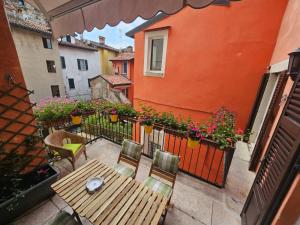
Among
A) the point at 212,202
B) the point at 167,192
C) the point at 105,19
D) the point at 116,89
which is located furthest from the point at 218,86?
the point at 116,89

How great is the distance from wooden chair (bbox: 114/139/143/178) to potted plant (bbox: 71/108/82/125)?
73.0 inches

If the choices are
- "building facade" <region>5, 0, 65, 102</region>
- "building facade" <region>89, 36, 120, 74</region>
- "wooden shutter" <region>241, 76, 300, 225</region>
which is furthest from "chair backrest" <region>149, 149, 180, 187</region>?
"building facade" <region>89, 36, 120, 74</region>

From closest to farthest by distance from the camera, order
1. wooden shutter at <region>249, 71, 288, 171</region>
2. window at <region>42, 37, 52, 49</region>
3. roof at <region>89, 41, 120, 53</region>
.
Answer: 1. wooden shutter at <region>249, 71, 288, 171</region>
2. window at <region>42, 37, 52, 49</region>
3. roof at <region>89, 41, 120, 53</region>

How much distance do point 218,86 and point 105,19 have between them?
3.50 meters

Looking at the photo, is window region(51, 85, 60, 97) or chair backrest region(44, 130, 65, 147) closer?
chair backrest region(44, 130, 65, 147)

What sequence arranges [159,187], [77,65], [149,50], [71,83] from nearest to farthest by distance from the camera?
[159,187] → [149,50] → [71,83] → [77,65]

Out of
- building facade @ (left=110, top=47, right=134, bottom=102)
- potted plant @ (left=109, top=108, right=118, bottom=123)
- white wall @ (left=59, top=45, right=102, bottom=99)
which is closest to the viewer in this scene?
potted plant @ (left=109, top=108, right=118, bottom=123)

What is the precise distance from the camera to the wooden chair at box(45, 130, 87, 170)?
2.76 meters

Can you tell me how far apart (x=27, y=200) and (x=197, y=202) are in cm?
270

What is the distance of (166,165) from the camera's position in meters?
2.27

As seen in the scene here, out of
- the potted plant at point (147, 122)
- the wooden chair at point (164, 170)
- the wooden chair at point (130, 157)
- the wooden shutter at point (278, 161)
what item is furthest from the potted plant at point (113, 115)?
the wooden shutter at point (278, 161)

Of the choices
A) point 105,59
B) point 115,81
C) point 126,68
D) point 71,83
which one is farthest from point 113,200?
point 105,59

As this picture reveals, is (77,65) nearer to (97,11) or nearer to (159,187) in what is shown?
(97,11)

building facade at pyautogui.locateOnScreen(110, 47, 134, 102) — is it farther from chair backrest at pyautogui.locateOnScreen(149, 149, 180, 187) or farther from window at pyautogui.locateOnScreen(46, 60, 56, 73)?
chair backrest at pyautogui.locateOnScreen(149, 149, 180, 187)
